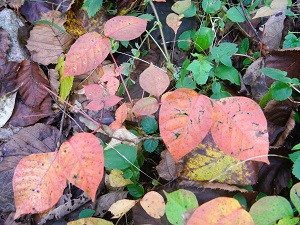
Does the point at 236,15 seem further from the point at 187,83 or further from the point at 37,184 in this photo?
the point at 37,184

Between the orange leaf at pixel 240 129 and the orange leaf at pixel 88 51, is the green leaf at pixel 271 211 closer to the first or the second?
the orange leaf at pixel 240 129

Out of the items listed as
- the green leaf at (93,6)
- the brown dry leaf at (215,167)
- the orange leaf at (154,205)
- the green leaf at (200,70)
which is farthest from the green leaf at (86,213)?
the green leaf at (93,6)

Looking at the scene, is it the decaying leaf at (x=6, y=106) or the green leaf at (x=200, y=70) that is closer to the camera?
the green leaf at (x=200, y=70)

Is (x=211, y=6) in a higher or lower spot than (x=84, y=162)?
higher

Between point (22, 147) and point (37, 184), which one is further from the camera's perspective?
point (22, 147)

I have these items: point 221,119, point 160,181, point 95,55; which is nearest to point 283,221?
point 221,119

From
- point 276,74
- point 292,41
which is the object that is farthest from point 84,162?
point 292,41
